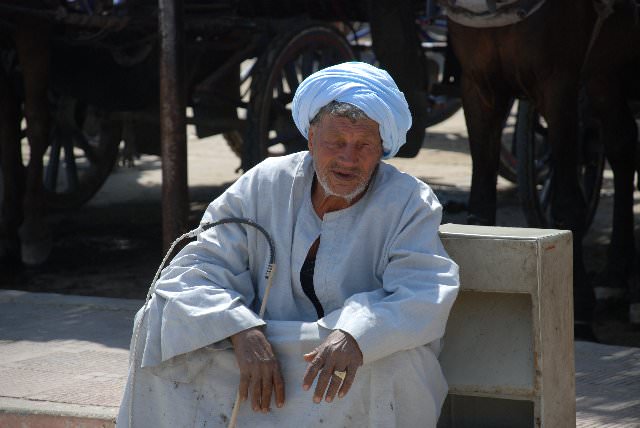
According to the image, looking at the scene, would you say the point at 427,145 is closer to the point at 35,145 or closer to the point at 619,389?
the point at 35,145

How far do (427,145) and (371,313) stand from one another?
10230 mm

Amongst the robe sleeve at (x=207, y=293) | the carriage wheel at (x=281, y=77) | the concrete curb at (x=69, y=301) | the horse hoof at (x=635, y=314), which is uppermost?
the robe sleeve at (x=207, y=293)

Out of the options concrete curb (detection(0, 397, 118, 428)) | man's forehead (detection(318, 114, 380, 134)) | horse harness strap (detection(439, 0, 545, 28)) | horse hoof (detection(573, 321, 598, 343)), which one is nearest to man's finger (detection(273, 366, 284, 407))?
man's forehead (detection(318, 114, 380, 134))

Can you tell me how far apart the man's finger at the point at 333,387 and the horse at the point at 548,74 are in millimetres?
2468

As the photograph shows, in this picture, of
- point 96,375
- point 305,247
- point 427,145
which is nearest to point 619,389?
point 305,247

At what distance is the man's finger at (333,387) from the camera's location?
10.4 feet

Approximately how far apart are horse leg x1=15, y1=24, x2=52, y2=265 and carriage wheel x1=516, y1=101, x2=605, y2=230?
2691mm

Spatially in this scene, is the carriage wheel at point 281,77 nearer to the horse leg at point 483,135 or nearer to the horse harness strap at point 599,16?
the horse leg at point 483,135

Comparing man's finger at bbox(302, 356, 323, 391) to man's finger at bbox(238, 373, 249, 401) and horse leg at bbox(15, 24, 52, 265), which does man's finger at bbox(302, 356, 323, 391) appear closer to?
man's finger at bbox(238, 373, 249, 401)

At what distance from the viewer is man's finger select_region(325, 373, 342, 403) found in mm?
3158

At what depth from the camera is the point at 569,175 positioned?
18.3 ft

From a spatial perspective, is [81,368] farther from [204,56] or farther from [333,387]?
[204,56]

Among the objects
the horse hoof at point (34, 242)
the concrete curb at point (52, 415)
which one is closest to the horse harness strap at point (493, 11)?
the concrete curb at point (52, 415)

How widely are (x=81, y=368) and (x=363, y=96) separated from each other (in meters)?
2.01
